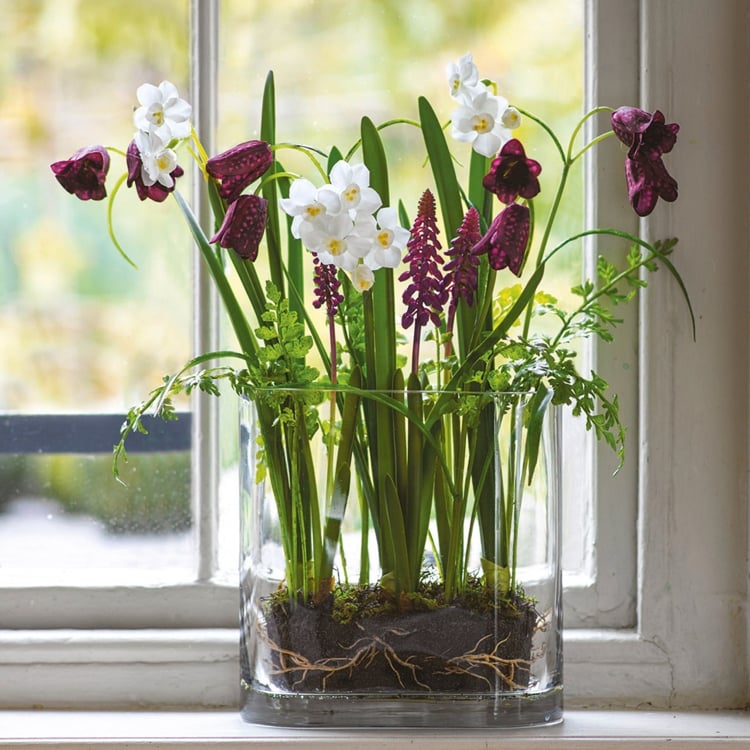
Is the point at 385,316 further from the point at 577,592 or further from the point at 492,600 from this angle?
the point at 577,592

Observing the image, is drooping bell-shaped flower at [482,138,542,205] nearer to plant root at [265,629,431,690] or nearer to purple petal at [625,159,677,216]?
purple petal at [625,159,677,216]

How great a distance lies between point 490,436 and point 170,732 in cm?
36

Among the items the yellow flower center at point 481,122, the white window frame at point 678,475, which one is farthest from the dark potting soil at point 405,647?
the yellow flower center at point 481,122

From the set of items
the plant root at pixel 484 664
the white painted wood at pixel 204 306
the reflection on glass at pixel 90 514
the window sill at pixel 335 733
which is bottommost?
the window sill at pixel 335 733

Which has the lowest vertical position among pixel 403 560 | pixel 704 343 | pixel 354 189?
pixel 403 560

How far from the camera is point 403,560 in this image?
0.72m

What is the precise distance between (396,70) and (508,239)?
13.4 inches

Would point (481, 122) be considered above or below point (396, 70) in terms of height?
below

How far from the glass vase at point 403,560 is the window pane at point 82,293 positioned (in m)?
0.22

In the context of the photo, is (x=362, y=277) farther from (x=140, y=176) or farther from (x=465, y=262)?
(x=140, y=176)

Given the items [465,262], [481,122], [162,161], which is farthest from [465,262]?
[162,161]

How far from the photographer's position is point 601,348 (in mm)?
867

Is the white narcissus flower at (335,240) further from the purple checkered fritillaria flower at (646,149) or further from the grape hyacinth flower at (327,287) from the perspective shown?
the purple checkered fritillaria flower at (646,149)

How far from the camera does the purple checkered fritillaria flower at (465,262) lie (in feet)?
2.23
